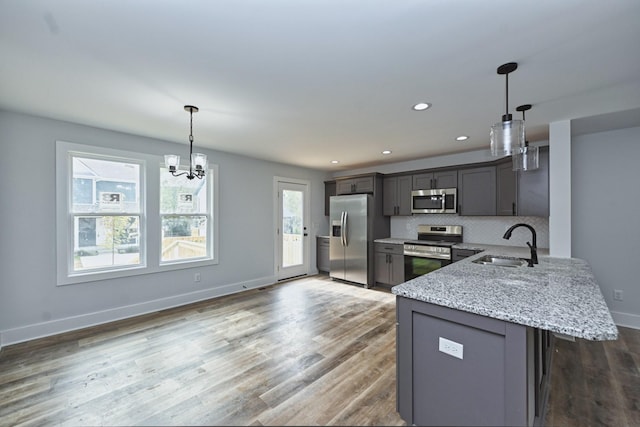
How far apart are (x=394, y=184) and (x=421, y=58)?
3364 millimetres

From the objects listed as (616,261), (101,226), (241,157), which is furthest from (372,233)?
(101,226)

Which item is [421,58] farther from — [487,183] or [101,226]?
[101,226]

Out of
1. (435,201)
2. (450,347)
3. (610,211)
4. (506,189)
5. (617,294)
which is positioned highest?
(506,189)

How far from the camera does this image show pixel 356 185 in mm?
5309

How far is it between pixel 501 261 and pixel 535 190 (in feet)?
4.70

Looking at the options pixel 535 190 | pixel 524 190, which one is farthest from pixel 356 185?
pixel 535 190

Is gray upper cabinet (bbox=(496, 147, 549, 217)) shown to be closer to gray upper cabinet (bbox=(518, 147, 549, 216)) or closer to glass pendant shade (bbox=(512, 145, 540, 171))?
gray upper cabinet (bbox=(518, 147, 549, 216))

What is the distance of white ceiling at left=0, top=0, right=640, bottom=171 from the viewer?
1.41 metres

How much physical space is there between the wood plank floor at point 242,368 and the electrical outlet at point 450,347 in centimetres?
46

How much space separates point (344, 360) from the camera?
7.84ft

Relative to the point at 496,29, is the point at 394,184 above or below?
below

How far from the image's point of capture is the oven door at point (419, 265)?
419cm

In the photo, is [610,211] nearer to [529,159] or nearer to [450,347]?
[529,159]

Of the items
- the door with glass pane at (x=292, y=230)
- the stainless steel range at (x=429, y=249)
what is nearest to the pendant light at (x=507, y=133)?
the stainless steel range at (x=429, y=249)
